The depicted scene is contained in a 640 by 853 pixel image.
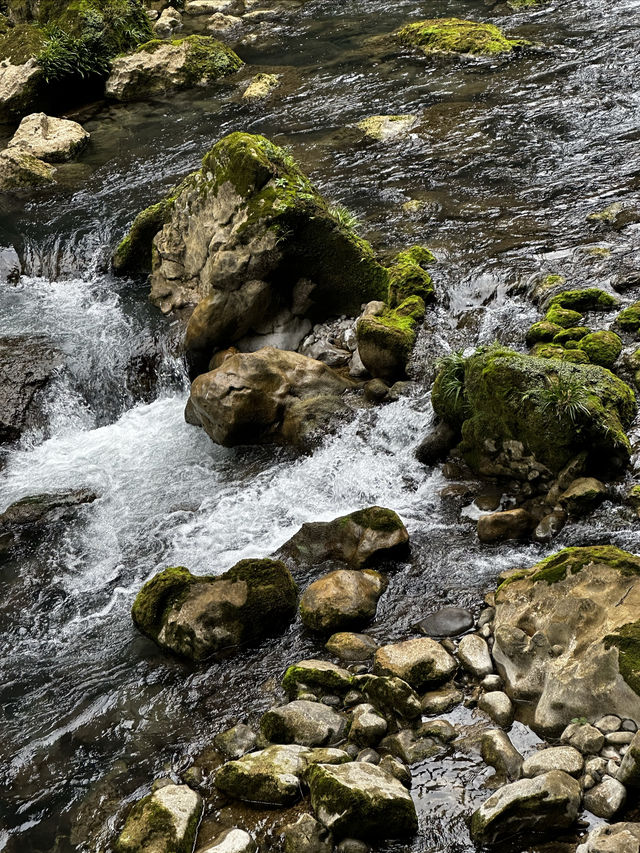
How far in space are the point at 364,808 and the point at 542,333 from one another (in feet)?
21.6

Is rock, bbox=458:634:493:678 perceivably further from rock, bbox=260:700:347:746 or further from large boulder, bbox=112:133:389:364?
large boulder, bbox=112:133:389:364

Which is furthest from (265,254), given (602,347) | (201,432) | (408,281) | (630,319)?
(630,319)

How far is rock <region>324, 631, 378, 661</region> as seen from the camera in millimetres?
6309

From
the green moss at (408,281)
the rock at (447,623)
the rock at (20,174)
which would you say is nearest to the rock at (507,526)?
the rock at (447,623)

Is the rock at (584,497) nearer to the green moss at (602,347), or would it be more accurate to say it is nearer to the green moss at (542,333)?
the green moss at (602,347)

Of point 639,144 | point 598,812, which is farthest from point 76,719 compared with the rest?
point 639,144

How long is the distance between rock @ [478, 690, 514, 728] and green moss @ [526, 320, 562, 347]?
530 centimetres

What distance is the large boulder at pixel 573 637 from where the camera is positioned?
491 cm

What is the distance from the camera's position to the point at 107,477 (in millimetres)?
10211

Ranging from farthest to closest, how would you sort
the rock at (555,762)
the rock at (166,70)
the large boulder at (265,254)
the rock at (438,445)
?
the rock at (166,70) < the large boulder at (265,254) < the rock at (438,445) < the rock at (555,762)

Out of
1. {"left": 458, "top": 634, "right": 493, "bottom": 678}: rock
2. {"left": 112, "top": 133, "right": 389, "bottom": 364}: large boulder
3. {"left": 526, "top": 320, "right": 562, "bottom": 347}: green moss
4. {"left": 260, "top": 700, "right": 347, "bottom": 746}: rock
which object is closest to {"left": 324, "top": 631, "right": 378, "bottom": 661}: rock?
{"left": 260, "top": 700, "right": 347, "bottom": 746}: rock

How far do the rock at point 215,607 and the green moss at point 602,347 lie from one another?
176 inches

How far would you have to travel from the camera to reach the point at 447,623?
20.9ft

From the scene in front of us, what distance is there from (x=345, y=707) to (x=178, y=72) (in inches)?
854
